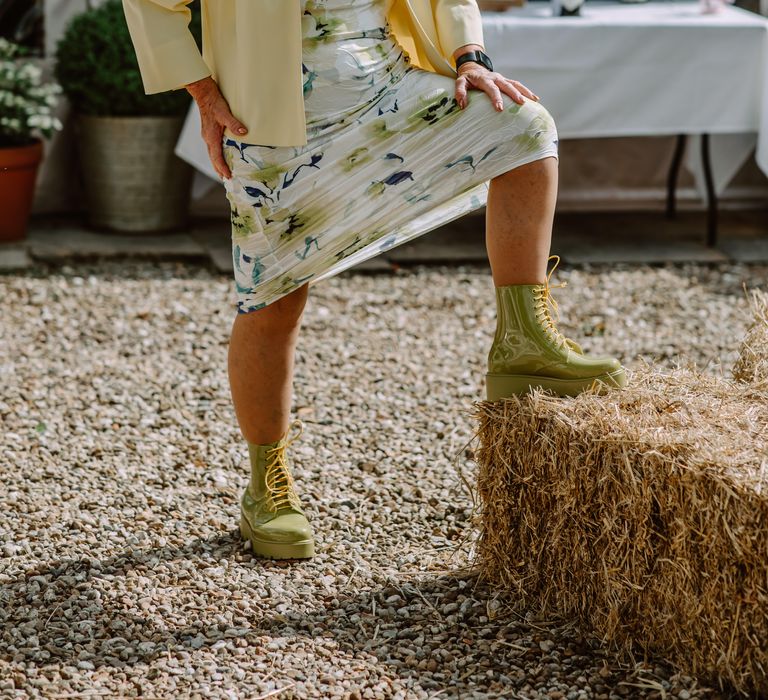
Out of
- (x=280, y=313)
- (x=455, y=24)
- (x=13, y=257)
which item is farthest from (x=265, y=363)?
(x=13, y=257)

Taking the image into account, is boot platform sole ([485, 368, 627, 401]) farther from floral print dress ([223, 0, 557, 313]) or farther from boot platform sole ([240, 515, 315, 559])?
boot platform sole ([240, 515, 315, 559])

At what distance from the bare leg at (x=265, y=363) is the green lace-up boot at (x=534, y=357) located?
474mm

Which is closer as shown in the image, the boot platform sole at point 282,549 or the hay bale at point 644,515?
the hay bale at point 644,515

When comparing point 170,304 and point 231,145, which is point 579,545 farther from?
point 170,304

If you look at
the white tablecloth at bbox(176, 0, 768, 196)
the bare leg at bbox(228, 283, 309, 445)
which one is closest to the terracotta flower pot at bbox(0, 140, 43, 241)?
the white tablecloth at bbox(176, 0, 768, 196)

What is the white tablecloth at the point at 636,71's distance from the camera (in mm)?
5168

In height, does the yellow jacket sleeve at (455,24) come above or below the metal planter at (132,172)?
above

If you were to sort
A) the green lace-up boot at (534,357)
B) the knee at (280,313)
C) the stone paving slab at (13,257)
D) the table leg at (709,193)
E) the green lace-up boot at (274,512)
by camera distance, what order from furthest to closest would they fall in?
the table leg at (709,193)
the stone paving slab at (13,257)
the green lace-up boot at (274,512)
the knee at (280,313)
the green lace-up boot at (534,357)

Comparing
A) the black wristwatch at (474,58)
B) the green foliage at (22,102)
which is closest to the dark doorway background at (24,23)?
the green foliage at (22,102)

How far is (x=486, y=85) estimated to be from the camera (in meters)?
2.31

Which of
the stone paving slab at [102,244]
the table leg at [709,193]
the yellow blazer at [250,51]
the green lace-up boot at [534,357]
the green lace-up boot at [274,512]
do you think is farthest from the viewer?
the table leg at [709,193]

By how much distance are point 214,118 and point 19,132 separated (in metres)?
3.29

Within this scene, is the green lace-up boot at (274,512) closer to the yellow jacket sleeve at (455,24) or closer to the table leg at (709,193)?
the yellow jacket sleeve at (455,24)

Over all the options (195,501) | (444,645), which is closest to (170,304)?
(195,501)
